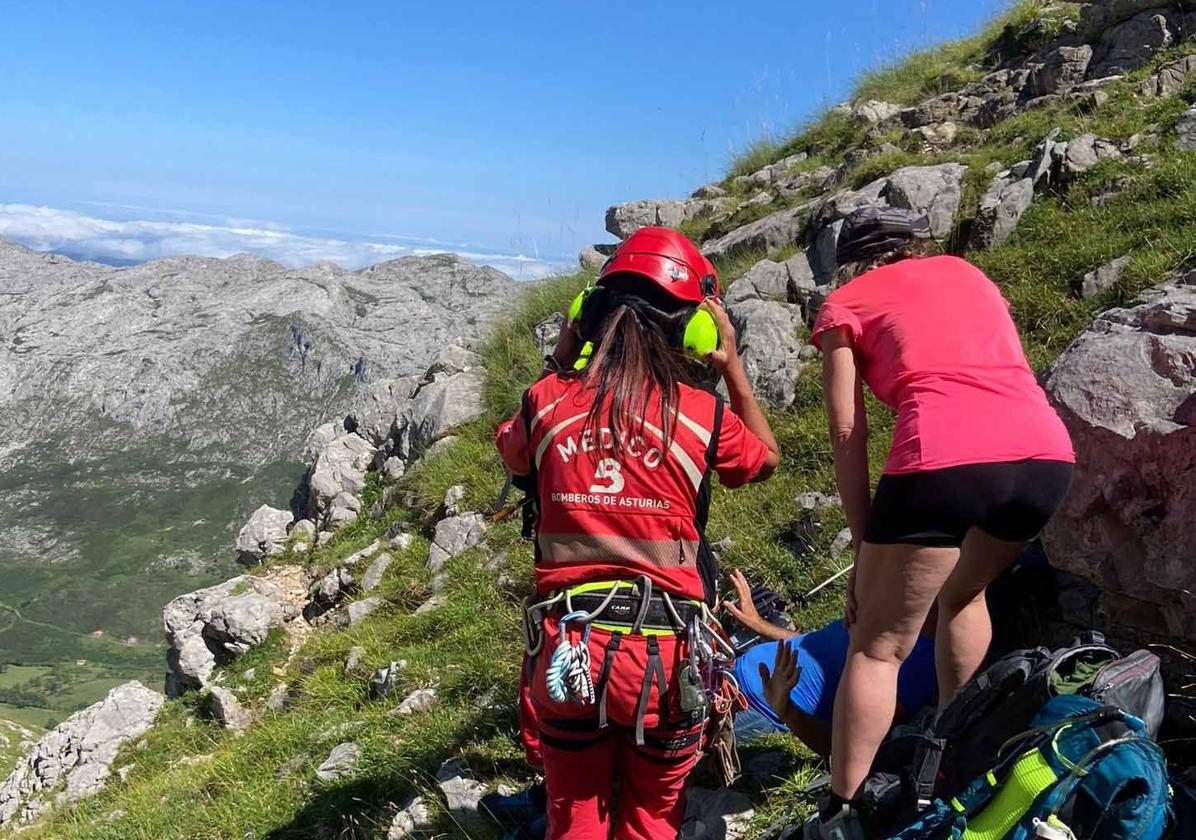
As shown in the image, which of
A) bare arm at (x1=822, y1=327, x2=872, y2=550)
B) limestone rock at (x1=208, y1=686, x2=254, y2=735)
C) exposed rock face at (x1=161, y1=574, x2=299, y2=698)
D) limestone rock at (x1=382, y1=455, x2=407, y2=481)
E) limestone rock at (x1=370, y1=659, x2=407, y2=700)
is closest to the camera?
bare arm at (x1=822, y1=327, x2=872, y2=550)

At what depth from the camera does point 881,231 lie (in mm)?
3451

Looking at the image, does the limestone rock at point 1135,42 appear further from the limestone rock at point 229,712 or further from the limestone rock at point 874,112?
the limestone rock at point 229,712

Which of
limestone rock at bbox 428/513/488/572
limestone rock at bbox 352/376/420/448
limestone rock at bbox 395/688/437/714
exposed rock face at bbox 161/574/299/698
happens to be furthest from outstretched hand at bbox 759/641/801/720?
limestone rock at bbox 352/376/420/448

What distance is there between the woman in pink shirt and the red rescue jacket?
1.69 ft

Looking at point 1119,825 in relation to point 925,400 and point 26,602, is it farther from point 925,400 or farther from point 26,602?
point 26,602

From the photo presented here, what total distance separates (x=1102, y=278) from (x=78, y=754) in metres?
11.7

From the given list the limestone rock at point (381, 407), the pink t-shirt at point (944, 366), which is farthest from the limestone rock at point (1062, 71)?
the pink t-shirt at point (944, 366)

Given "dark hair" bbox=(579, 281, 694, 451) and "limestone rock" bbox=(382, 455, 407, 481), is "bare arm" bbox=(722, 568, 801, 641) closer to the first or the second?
"dark hair" bbox=(579, 281, 694, 451)

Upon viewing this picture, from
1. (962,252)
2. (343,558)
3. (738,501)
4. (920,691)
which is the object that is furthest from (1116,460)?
(343,558)

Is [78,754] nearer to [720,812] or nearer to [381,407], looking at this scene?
[381,407]

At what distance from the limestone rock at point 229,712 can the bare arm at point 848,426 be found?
280 inches

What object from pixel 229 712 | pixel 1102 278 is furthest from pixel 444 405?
pixel 1102 278

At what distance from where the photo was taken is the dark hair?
111 inches

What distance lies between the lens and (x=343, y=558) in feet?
34.8
